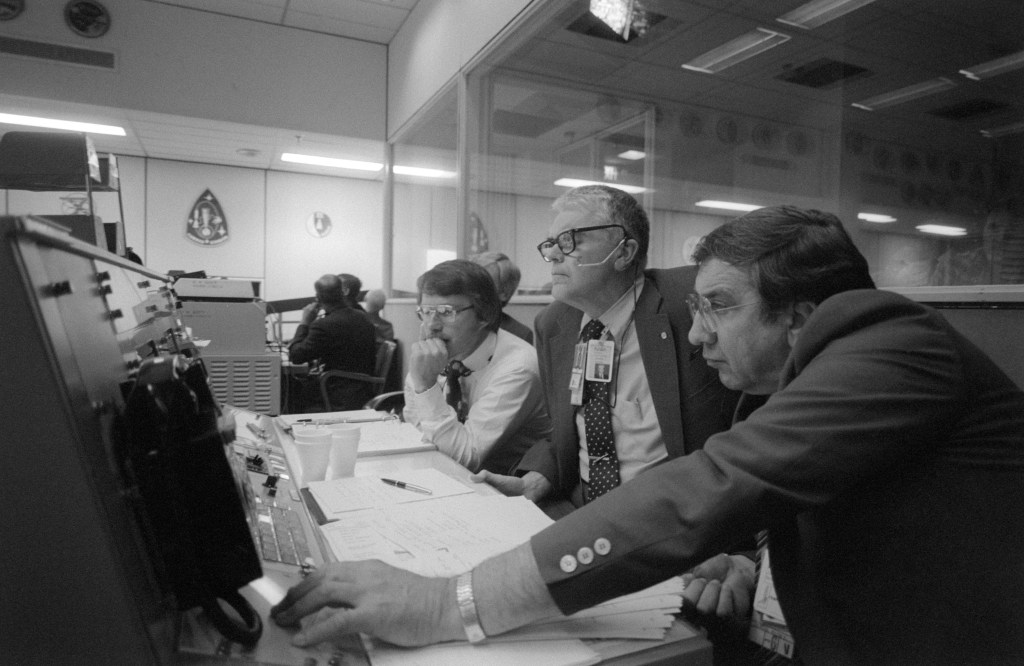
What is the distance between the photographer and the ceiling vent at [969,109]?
61.4 inches

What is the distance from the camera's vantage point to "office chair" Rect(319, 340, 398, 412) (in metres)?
4.15

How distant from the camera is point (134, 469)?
55cm

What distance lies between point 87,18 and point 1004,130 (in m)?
5.83

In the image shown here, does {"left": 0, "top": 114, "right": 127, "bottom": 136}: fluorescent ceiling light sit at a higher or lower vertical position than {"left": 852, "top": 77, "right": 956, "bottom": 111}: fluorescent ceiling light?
higher

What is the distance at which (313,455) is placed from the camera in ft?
4.24

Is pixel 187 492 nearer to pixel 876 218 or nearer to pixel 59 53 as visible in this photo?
pixel 876 218

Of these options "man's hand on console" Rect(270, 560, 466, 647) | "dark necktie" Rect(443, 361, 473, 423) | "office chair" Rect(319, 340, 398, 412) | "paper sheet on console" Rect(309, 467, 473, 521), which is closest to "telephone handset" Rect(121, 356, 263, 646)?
"man's hand on console" Rect(270, 560, 466, 647)

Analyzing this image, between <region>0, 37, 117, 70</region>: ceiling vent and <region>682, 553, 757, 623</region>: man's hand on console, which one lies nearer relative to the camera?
<region>682, 553, 757, 623</region>: man's hand on console

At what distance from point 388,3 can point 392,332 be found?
2669mm

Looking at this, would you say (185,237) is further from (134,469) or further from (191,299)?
(134,469)

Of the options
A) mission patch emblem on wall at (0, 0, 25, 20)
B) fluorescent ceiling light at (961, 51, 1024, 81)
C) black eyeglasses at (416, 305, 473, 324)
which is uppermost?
mission patch emblem on wall at (0, 0, 25, 20)

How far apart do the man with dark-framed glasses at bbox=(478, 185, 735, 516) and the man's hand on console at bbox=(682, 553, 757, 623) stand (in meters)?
0.49

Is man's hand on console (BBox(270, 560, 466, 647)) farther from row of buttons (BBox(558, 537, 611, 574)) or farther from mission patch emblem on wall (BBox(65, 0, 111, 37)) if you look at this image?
mission patch emblem on wall (BBox(65, 0, 111, 37))

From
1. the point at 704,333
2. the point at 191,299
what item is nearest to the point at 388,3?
the point at 191,299
